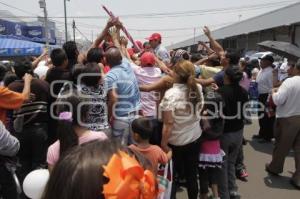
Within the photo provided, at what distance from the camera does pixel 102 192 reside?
3.20ft

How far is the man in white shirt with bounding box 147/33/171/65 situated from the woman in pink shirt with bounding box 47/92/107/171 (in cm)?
302

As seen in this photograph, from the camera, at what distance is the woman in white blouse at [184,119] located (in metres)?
3.83

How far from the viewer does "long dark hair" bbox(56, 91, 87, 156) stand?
269 cm

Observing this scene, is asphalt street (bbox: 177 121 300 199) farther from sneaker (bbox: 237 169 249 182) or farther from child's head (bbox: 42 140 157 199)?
child's head (bbox: 42 140 157 199)

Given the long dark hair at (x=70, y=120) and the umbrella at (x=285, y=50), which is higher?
the umbrella at (x=285, y=50)

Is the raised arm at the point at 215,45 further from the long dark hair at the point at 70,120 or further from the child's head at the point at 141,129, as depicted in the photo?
the long dark hair at the point at 70,120

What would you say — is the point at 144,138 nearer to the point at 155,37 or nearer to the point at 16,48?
the point at 155,37

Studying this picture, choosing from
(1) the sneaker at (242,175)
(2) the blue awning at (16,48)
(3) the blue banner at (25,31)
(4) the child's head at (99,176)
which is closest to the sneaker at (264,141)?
(1) the sneaker at (242,175)

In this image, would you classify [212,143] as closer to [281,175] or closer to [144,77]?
[144,77]

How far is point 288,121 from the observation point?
5.29 meters

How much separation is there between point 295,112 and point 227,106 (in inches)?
58.5

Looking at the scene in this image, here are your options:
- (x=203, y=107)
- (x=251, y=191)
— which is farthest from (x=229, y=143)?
(x=251, y=191)

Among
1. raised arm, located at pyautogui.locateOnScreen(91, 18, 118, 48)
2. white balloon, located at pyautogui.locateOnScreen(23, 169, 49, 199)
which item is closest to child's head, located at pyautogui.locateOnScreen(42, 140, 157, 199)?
white balloon, located at pyautogui.locateOnScreen(23, 169, 49, 199)

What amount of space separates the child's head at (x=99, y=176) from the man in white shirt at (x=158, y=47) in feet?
Result: 15.2
